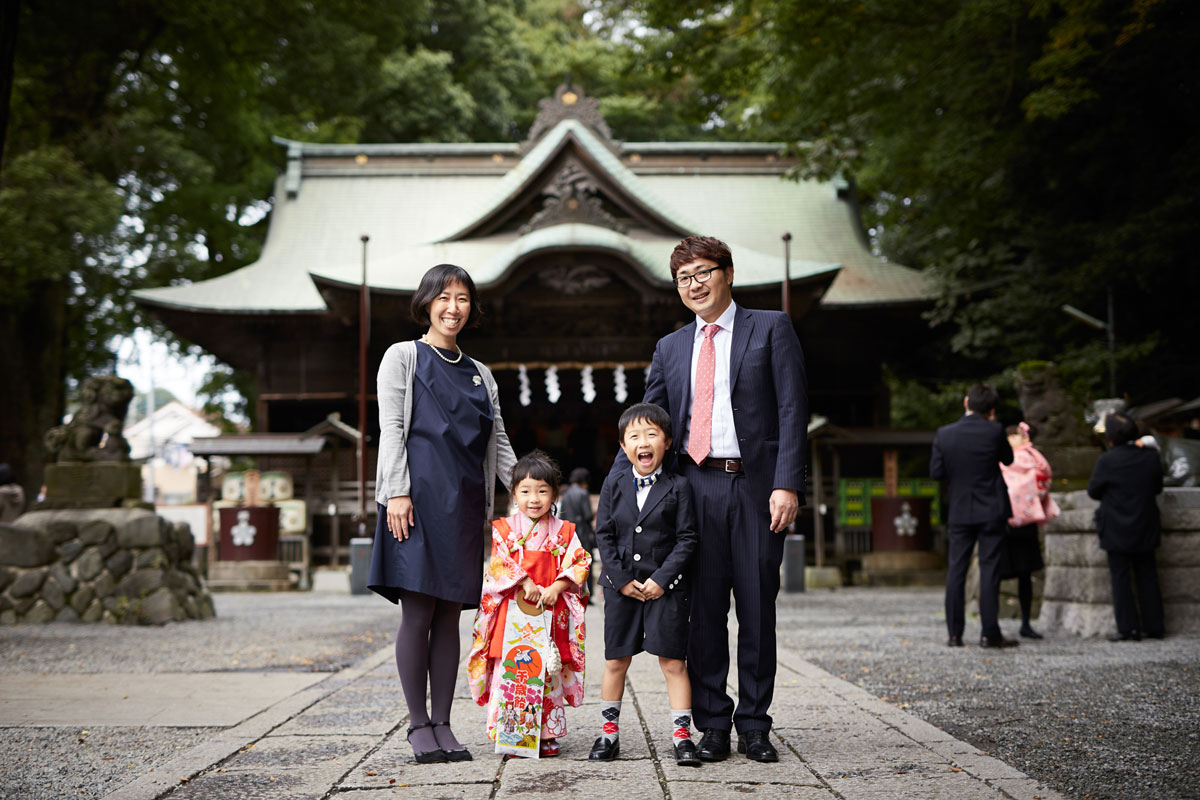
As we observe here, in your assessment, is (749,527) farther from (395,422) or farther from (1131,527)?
(1131,527)

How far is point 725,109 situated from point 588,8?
967 centimetres

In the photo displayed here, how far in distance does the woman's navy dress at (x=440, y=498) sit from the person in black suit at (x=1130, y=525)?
4818 millimetres

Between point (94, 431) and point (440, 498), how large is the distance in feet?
24.0

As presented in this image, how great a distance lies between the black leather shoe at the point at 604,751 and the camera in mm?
3295

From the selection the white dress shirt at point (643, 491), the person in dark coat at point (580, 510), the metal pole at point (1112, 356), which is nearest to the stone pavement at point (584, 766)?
the white dress shirt at point (643, 491)

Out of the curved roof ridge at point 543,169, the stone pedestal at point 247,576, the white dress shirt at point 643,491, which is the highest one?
the curved roof ridge at point 543,169

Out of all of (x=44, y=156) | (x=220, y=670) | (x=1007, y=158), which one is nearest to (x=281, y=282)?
(x=44, y=156)

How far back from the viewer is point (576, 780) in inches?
119

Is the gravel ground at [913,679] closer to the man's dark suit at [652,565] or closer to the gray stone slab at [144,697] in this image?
the gray stone slab at [144,697]

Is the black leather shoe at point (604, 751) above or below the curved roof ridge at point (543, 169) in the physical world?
below

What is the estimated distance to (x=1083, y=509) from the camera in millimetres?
7465

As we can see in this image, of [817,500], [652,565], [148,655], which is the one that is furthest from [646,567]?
[817,500]

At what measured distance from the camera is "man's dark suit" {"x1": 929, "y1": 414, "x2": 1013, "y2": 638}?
6.52 meters

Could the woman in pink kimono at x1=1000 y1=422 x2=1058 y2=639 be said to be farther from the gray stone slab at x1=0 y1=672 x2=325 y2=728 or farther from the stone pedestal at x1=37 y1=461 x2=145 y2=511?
the stone pedestal at x1=37 y1=461 x2=145 y2=511
